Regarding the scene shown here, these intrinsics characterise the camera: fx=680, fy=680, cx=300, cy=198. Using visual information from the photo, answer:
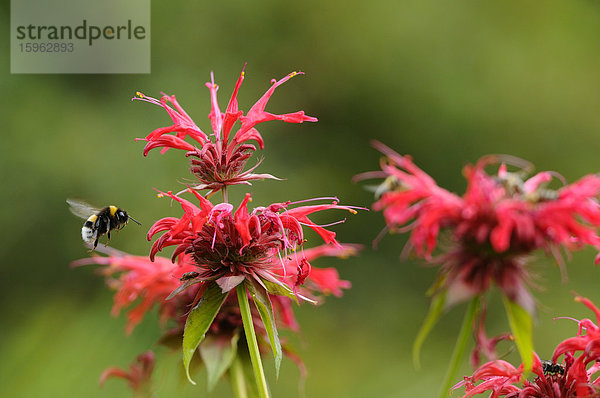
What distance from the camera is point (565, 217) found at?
3.48ft

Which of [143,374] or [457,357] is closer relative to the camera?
[457,357]

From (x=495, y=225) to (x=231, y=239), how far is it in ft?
1.42

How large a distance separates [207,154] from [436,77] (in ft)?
11.1

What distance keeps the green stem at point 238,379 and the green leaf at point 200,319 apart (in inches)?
9.3

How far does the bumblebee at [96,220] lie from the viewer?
1622 millimetres

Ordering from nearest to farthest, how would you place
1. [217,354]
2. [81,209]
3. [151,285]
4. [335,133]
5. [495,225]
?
[495,225] → [217,354] → [151,285] → [81,209] → [335,133]

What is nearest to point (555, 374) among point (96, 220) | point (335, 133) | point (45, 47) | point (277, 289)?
point (277, 289)

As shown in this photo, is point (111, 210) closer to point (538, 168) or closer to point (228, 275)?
point (228, 275)

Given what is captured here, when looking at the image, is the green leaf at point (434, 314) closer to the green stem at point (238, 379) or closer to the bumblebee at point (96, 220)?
the green stem at point (238, 379)

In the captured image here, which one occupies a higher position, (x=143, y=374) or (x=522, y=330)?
(x=522, y=330)

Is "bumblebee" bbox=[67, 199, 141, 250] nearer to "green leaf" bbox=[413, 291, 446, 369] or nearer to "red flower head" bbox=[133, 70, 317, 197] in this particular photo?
"red flower head" bbox=[133, 70, 317, 197]

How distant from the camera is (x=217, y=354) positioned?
1.37 m

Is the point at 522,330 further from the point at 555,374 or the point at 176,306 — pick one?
the point at 176,306

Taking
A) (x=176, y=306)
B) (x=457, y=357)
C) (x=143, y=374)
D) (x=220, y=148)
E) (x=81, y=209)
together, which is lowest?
(x=143, y=374)
